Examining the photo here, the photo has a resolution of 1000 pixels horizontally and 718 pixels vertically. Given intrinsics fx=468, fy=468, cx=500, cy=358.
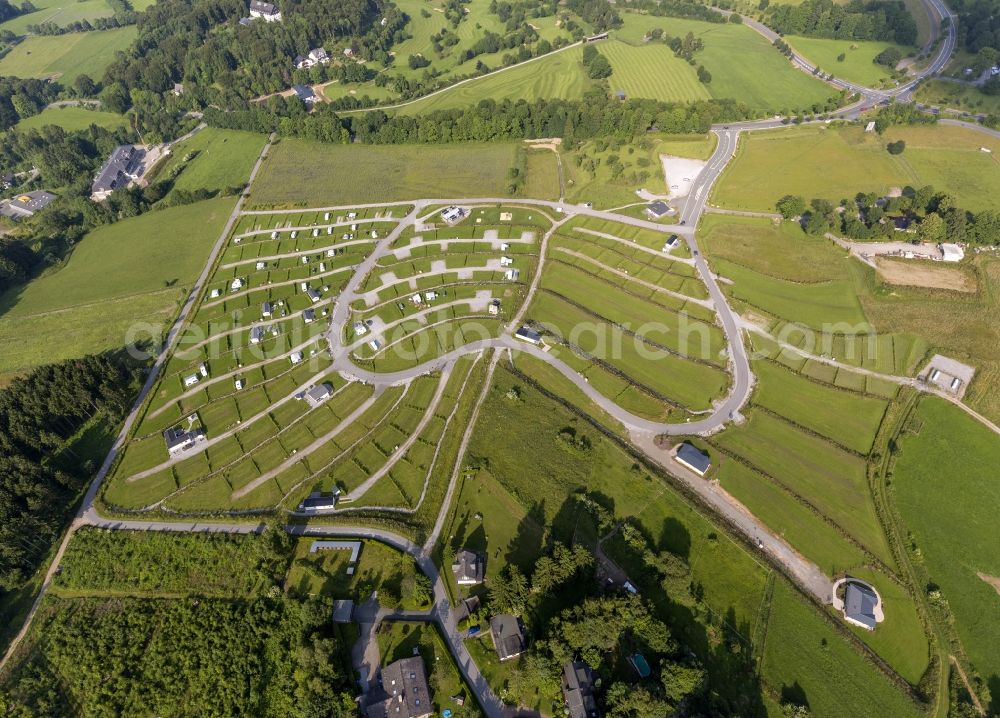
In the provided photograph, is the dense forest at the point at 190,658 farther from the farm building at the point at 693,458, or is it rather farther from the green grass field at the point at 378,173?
the green grass field at the point at 378,173

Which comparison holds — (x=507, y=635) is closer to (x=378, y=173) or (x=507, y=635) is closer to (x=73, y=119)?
(x=378, y=173)

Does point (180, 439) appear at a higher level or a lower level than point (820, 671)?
higher

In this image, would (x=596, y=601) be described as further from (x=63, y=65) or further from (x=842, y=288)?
(x=63, y=65)

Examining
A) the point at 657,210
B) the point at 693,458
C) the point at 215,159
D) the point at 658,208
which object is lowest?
the point at 693,458

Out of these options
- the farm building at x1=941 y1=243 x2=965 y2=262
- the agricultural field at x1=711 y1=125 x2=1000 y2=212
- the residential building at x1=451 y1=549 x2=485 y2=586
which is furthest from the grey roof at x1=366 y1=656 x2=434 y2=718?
the farm building at x1=941 y1=243 x2=965 y2=262

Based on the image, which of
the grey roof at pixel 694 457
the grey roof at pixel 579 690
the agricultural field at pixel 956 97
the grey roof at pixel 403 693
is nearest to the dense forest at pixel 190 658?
the grey roof at pixel 403 693

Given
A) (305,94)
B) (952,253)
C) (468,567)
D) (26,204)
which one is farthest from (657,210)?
(26,204)

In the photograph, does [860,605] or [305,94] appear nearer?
[860,605]
